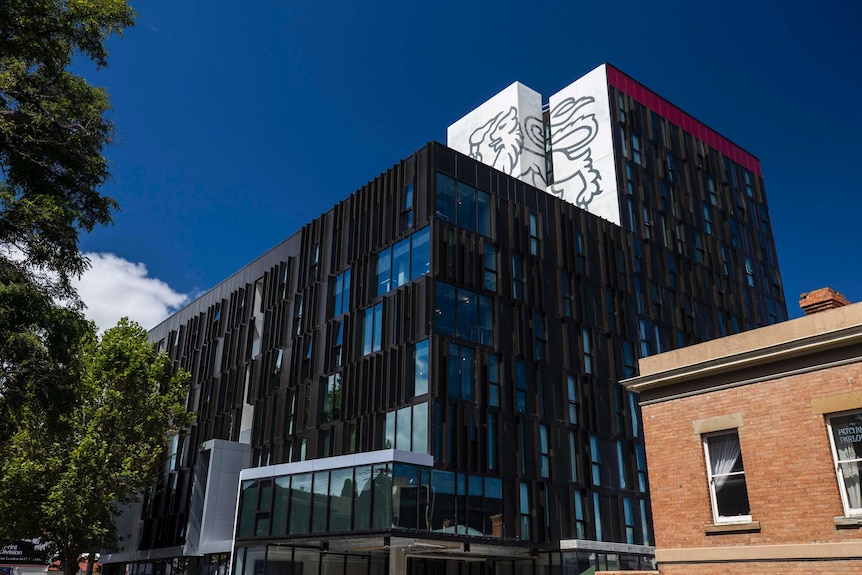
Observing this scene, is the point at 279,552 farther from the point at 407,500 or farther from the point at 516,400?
the point at 516,400

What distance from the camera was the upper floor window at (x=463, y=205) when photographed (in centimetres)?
3678

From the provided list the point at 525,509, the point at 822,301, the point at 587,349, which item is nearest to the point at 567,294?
the point at 587,349

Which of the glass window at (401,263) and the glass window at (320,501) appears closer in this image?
the glass window at (320,501)

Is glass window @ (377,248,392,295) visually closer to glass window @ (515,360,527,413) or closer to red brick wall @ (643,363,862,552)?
glass window @ (515,360,527,413)

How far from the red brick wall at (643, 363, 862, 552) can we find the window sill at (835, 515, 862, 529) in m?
0.08

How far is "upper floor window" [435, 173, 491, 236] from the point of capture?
121 ft

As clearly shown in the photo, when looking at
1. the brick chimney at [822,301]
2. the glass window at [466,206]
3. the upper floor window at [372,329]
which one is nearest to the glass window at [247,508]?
the upper floor window at [372,329]

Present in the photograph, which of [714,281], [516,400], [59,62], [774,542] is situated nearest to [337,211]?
[516,400]

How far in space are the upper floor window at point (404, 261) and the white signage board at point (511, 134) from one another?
2171cm

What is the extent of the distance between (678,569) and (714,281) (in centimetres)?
4049

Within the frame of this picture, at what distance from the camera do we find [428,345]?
33062 millimetres

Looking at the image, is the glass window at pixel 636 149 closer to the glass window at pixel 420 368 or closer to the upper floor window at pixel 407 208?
the upper floor window at pixel 407 208

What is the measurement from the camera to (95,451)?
36969 millimetres

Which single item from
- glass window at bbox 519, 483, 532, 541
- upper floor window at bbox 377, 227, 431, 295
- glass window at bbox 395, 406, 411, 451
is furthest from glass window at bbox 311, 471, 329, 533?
upper floor window at bbox 377, 227, 431, 295
